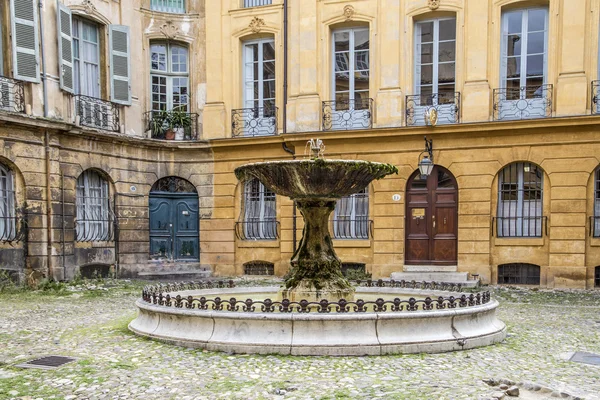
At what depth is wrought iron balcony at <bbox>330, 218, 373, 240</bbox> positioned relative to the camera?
55.8ft

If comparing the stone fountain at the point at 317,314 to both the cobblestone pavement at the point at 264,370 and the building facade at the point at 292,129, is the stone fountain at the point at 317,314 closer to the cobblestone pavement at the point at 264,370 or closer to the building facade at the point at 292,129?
the cobblestone pavement at the point at 264,370

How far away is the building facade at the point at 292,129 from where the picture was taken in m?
14.9

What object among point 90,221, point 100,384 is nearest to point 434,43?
point 90,221

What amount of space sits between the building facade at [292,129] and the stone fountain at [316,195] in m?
8.30

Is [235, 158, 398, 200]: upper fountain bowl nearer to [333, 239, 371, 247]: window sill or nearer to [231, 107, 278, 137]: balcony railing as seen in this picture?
[333, 239, 371, 247]: window sill

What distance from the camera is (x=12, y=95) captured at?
46.8ft

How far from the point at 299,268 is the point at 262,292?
2124 mm

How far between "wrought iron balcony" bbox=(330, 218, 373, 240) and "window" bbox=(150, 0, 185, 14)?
28.7 feet

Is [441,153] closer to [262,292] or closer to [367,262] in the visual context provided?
[367,262]

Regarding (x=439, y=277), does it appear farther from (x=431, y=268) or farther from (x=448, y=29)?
(x=448, y=29)

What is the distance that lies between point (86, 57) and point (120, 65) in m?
0.99

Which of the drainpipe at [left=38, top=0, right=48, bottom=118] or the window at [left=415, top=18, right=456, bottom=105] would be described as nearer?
the drainpipe at [left=38, top=0, right=48, bottom=118]

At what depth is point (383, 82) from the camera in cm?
1667

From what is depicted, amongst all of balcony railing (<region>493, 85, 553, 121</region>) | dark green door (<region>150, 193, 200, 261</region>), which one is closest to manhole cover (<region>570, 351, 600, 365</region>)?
balcony railing (<region>493, 85, 553, 121</region>)
